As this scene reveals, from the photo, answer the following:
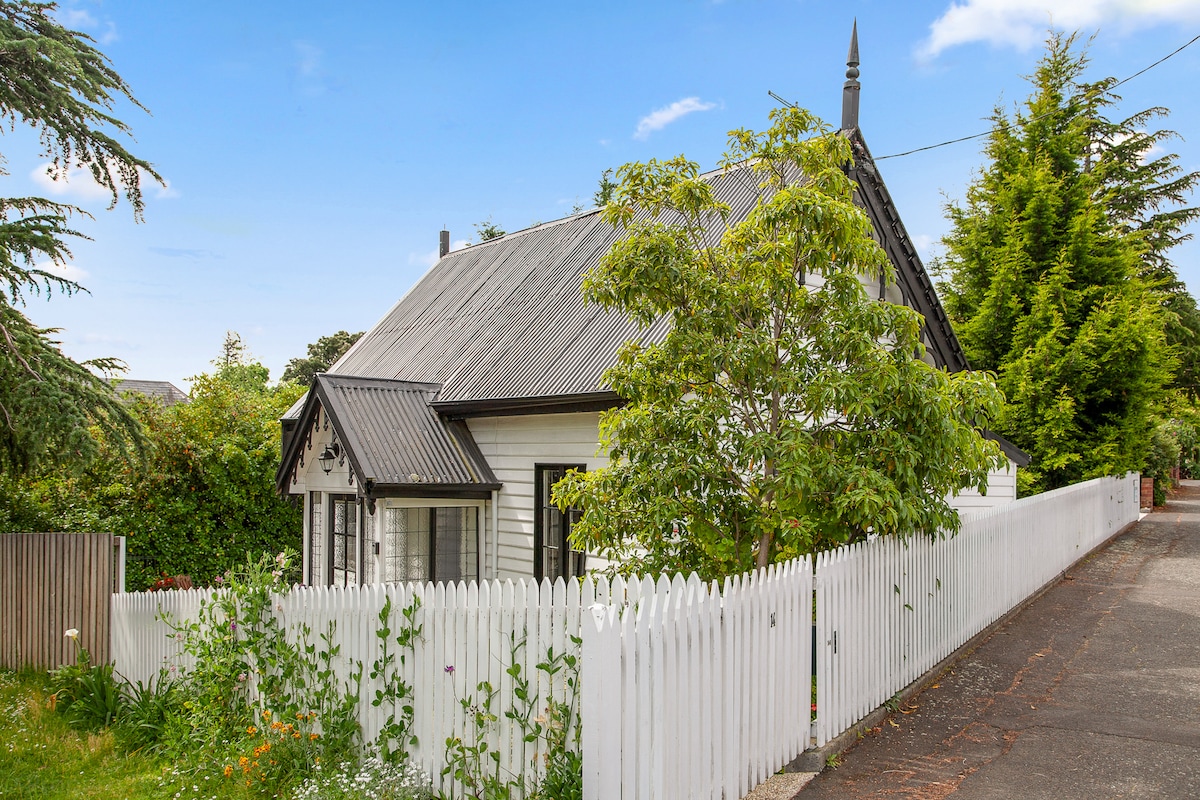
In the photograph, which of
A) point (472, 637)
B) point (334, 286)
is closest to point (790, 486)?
point (472, 637)

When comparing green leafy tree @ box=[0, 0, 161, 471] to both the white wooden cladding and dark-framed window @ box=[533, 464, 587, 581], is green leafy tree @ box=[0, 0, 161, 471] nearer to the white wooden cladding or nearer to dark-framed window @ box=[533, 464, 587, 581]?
dark-framed window @ box=[533, 464, 587, 581]

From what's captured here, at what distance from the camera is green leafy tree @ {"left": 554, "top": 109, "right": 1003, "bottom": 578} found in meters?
6.75

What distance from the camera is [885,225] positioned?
12.3 meters

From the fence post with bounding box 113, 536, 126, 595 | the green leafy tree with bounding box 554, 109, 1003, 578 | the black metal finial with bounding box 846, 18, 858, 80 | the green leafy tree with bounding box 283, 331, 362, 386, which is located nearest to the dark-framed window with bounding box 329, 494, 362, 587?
the fence post with bounding box 113, 536, 126, 595

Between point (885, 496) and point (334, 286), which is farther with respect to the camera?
point (334, 286)

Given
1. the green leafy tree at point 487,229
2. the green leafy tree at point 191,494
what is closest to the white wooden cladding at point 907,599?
the green leafy tree at point 191,494

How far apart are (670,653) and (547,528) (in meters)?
7.03

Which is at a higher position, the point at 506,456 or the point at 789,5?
the point at 789,5

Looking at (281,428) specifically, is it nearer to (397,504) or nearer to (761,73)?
(397,504)

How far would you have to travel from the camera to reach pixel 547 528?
37.9 ft

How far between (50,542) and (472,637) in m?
6.69

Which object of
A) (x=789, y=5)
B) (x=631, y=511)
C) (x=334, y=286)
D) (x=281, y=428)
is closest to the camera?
(x=631, y=511)

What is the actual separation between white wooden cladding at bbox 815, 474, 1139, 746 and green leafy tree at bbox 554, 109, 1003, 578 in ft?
1.29

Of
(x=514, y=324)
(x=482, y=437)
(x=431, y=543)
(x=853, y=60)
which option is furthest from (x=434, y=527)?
(x=853, y=60)
